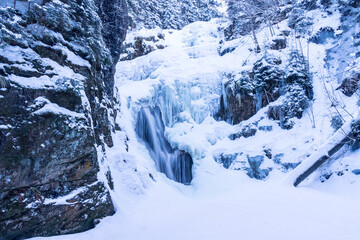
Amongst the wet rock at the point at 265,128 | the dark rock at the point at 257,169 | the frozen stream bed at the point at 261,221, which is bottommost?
the dark rock at the point at 257,169

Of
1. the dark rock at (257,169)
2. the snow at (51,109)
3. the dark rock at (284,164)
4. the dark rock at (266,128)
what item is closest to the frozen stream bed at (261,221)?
the snow at (51,109)

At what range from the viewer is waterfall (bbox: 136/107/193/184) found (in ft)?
35.6

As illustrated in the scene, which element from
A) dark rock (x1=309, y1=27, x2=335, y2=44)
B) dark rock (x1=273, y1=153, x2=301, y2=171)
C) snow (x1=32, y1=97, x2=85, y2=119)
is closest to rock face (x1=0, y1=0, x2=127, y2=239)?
snow (x1=32, y1=97, x2=85, y2=119)

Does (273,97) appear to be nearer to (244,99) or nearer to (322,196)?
(244,99)

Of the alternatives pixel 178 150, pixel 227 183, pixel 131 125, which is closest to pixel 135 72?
pixel 131 125

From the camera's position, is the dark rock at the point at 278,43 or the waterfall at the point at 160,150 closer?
the waterfall at the point at 160,150

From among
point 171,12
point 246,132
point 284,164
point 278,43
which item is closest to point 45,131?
point 284,164

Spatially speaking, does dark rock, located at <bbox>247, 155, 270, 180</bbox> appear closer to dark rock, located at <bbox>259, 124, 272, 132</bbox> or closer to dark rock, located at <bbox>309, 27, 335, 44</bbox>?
dark rock, located at <bbox>259, 124, 272, 132</bbox>

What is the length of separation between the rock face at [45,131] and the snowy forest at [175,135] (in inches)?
0.7

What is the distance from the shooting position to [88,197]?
3977mm

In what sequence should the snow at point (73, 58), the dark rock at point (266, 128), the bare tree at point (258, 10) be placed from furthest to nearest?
1. the dark rock at point (266, 128)
2. the snow at point (73, 58)
3. the bare tree at point (258, 10)

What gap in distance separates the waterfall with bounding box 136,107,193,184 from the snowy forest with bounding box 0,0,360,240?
55mm

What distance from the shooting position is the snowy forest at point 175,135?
10.5 feet

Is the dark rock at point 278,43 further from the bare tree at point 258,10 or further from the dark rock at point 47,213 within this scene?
the dark rock at point 47,213
